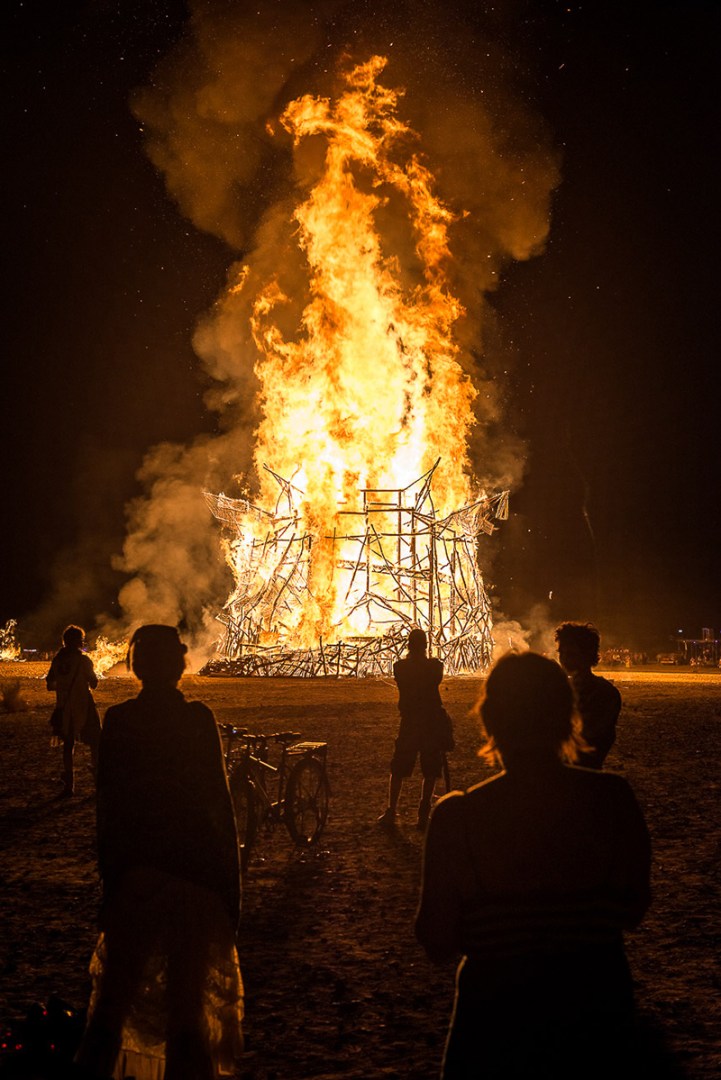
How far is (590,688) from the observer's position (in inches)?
221

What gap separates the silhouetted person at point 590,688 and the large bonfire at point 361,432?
106 ft

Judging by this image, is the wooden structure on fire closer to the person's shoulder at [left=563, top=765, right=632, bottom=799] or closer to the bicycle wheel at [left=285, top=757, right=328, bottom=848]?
the bicycle wheel at [left=285, top=757, right=328, bottom=848]

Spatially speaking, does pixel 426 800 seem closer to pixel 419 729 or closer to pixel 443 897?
pixel 419 729

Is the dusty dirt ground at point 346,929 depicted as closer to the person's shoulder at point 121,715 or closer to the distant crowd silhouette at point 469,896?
the distant crowd silhouette at point 469,896

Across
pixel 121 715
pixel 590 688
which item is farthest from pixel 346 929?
pixel 121 715

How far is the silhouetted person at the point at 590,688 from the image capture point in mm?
5504

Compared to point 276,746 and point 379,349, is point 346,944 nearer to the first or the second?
point 276,746

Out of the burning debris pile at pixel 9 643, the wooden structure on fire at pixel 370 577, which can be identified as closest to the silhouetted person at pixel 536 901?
the wooden structure on fire at pixel 370 577

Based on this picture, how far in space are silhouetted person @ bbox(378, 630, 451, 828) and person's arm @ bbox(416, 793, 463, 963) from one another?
646 centimetres

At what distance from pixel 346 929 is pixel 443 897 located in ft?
13.2

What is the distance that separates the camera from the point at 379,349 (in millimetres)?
41094

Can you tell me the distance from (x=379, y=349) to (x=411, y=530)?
27.9ft

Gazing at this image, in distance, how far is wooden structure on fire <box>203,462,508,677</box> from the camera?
132ft

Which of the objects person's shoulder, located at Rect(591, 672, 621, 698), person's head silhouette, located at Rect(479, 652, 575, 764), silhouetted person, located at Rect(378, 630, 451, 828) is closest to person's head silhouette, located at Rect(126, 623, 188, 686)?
person's head silhouette, located at Rect(479, 652, 575, 764)
